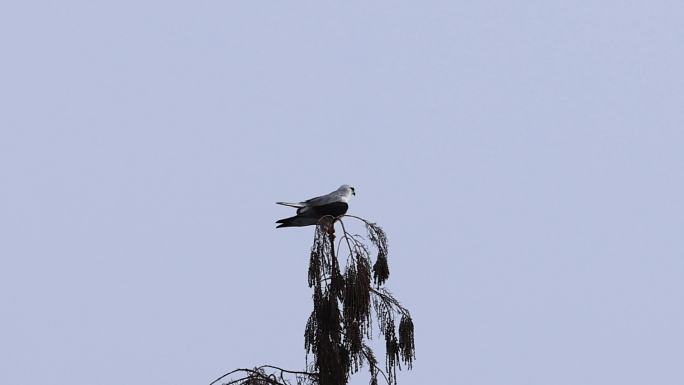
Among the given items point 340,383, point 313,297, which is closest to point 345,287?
point 313,297

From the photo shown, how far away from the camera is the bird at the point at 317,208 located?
10789 millimetres

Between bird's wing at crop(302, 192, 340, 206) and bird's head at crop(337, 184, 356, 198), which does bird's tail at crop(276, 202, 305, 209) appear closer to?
bird's wing at crop(302, 192, 340, 206)

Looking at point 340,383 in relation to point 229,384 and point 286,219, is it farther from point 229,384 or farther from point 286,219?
point 286,219

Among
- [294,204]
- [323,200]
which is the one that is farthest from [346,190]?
[294,204]

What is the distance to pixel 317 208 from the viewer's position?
427 inches

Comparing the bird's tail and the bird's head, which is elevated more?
the bird's head

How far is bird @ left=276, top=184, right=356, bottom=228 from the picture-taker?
10789 millimetres

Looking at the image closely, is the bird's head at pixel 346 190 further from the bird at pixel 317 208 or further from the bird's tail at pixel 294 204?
the bird's tail at pixel 294 204

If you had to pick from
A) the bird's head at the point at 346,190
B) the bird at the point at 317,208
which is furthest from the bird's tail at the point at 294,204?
the bird's head at the point at 346,190

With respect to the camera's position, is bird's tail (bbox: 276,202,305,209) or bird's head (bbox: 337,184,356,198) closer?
bird's tail (bbox: 276,202,305,209)

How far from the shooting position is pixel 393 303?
10.6 metres

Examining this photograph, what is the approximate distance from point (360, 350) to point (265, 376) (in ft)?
3.38

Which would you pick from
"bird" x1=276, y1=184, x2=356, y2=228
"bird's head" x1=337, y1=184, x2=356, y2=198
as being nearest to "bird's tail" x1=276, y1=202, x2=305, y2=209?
"bird" x1=276, y1=184, x2=356, y2=228

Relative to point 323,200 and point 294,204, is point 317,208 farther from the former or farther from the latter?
point 294,204
